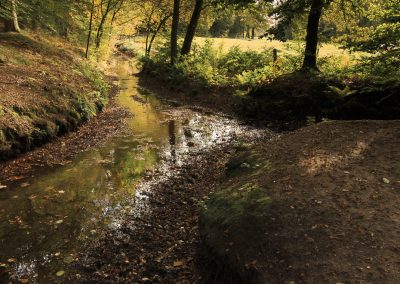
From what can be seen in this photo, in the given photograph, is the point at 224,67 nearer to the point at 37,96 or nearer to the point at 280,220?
the point at 37,96

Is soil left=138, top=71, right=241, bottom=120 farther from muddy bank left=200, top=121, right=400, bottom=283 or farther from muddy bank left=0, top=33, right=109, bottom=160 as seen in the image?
muddy bank left=200, top=121, right=400, bottom=283

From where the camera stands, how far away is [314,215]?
5316mm

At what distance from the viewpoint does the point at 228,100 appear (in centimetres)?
1705

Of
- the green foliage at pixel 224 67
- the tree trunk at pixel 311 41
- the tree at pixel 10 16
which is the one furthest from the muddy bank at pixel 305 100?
the tree at pixel 10 16

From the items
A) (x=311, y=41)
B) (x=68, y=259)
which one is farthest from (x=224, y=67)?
(x=68, y=259)

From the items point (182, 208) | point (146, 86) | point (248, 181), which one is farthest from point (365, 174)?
point (146, 86)

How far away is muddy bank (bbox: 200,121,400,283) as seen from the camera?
174 inches

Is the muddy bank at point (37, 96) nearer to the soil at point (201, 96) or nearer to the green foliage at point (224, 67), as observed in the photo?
the soil at point (201, 96)

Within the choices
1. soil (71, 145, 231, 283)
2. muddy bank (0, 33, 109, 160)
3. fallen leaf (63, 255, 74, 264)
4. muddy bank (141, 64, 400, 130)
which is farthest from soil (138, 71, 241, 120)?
fallen leaf (63, 255, 74, 264)

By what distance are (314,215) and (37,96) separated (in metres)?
9.65

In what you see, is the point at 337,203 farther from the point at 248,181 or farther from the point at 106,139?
the point at 106,139

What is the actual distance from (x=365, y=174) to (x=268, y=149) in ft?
8.57

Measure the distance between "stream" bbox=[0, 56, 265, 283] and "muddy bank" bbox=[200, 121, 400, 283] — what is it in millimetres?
2221

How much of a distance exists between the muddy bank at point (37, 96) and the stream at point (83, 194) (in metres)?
1.35
